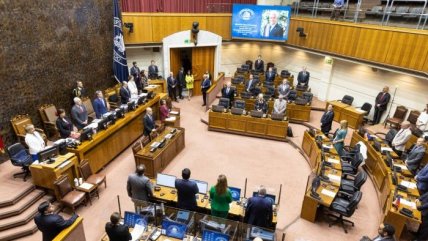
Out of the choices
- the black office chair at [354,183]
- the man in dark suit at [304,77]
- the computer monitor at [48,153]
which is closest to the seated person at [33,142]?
the computer monitor at [48,153]

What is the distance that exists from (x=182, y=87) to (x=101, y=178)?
835 cm

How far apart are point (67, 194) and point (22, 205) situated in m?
0.96

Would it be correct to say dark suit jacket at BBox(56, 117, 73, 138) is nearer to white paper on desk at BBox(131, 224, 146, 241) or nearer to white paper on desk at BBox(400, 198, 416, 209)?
white paper on desk at BBox(131, 224, 146, 241)

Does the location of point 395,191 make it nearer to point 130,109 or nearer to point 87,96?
point 130,109

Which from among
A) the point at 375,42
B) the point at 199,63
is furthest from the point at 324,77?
the point at 199,63

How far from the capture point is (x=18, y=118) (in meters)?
8.59

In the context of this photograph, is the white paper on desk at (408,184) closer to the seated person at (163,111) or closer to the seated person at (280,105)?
the seated person at (280,105)

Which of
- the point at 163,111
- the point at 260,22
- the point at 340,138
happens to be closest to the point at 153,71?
the point at 163,111

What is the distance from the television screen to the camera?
14.5m

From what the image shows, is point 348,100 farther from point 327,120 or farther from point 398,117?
point 327,120

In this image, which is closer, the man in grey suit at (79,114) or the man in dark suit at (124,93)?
the man in grey suit at (79,114)

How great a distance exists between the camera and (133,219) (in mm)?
5449

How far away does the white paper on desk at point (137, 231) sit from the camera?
5.17 m

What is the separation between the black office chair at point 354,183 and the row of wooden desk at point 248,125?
3.40 meters
